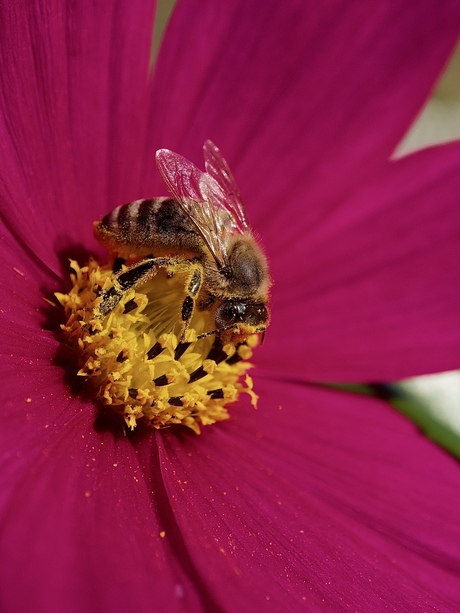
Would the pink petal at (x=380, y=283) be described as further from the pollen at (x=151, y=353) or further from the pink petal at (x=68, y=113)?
the pink petal at (x=68, y=113)

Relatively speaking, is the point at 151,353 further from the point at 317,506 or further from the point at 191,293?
the point at 317,506

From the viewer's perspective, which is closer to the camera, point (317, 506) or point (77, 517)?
point (77, 517)

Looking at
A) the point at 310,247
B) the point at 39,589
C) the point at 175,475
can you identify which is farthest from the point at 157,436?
the point at 310,247

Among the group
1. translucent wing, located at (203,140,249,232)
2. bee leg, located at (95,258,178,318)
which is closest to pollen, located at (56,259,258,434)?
→ bee leg, located at (95,258,178,318)

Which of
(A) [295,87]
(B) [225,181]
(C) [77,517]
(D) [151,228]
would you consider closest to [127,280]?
(D) [151,228]

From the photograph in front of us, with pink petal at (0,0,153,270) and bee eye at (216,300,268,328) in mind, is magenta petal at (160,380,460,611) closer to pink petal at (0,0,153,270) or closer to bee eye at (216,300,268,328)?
bee eye at (216,300,268,328)

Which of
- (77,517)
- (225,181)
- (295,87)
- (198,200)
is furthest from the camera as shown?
(295,87)
